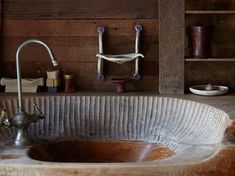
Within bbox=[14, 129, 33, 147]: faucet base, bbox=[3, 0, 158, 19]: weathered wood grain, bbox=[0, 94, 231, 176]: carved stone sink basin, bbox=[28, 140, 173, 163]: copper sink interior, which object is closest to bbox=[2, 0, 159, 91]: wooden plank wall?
bbox=[3, 0, 158, 19]: weathered wood grain

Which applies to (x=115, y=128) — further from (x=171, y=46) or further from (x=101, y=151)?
(x=171, y=46)

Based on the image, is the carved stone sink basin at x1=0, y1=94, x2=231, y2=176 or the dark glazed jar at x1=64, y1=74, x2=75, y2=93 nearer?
the carved stone sink basin at x1=0, y1=94, x2=231, y2=176

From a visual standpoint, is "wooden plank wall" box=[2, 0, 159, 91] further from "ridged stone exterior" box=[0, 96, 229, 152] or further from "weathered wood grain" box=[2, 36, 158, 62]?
"ridged stone exterior" box=[0, 96, 229, 152]

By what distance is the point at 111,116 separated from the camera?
8.64 feet

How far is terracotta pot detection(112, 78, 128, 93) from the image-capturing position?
2.73 meters

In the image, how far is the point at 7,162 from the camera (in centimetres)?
179

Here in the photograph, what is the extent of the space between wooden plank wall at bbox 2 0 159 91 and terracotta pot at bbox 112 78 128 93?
0.08 m

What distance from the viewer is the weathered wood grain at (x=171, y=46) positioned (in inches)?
104

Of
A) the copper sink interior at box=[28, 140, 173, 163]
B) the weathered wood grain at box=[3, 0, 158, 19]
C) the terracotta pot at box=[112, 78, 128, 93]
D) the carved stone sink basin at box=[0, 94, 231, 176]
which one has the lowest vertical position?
the copper sink interior at box=[28, 140, 173, 163]

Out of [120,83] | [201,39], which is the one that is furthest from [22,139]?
[201,39]

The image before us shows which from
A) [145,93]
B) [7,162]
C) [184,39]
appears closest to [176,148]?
[145,93]

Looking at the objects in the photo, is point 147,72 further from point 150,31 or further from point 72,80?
point 72,80

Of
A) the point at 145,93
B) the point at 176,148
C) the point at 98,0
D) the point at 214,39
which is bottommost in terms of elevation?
the point at 176,148

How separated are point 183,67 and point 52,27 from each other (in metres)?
0.83
